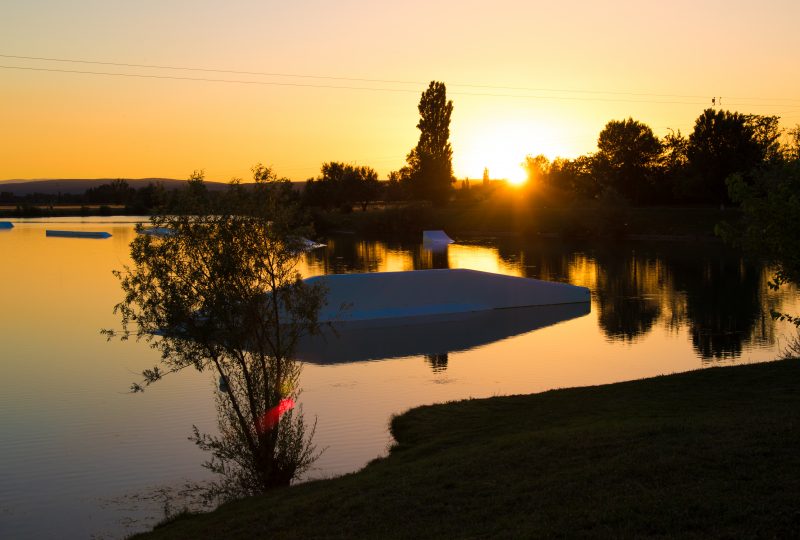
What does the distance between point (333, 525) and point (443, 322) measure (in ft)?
88.4

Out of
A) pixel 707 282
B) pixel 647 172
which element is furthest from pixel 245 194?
pixel 647 172

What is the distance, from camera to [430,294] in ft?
124

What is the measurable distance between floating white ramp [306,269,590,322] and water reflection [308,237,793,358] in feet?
11.0

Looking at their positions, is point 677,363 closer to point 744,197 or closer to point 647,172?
point 744,197

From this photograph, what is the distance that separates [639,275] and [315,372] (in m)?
35.7

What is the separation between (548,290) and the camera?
40938 mm

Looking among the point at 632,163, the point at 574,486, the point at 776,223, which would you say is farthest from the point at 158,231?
the point at 632,163

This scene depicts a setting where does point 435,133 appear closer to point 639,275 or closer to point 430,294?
point 639,275

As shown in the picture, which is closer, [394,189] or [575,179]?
[575,179]

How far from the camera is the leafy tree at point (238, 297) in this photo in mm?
12914

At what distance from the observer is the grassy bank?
25.2ft

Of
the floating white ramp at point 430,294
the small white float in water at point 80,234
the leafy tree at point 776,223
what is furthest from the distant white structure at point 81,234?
the leafy tree at point 776,223

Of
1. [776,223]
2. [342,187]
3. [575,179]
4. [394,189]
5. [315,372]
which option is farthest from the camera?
[394,189]

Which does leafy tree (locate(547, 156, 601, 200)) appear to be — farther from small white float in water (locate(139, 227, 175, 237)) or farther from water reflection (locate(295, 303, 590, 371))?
small white float in water (locate(139, 227, 175, 237))
